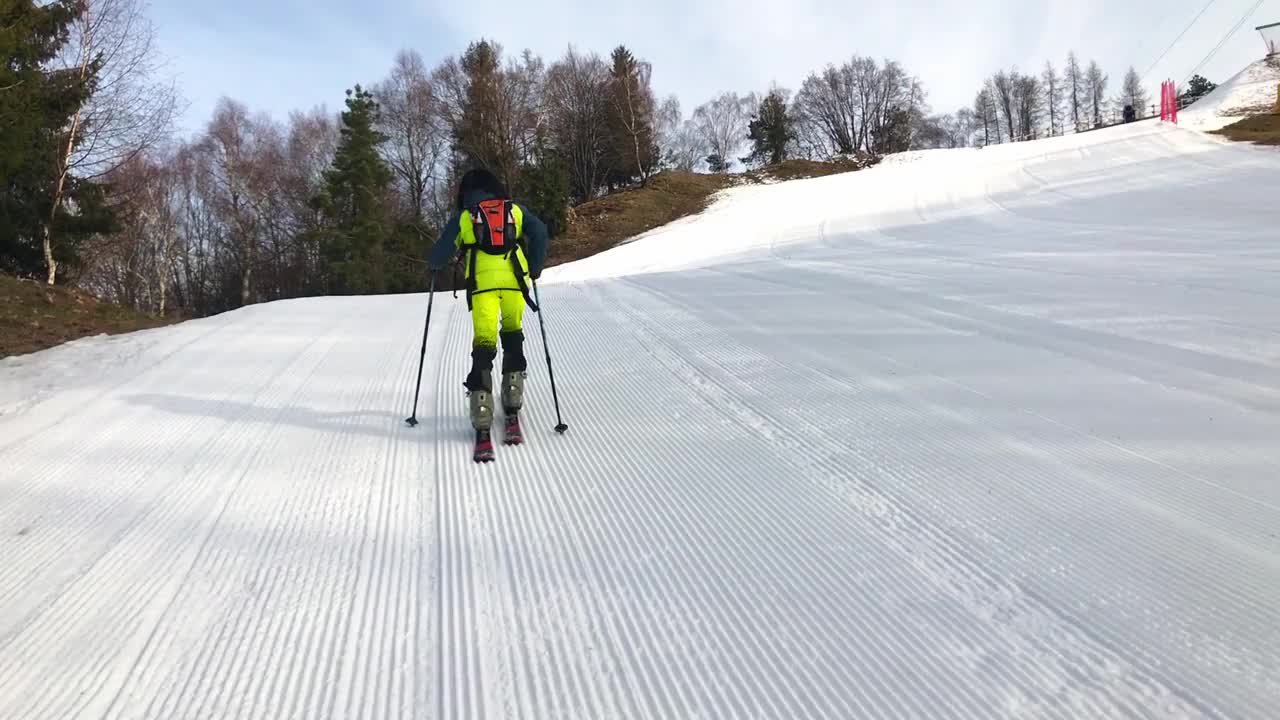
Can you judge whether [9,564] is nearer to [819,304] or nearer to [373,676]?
[373,676]

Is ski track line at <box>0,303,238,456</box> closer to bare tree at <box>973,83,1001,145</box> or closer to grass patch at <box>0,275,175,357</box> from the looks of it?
grass patch at <box>0,275,175,357</box>

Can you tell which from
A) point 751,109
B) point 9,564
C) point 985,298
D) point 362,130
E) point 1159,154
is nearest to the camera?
point 9,564

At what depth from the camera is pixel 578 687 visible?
226 centimetres

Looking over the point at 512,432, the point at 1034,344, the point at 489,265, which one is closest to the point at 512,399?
the point at 512,432

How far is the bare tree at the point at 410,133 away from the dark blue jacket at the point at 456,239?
150 ft

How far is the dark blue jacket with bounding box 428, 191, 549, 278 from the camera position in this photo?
4574 mm

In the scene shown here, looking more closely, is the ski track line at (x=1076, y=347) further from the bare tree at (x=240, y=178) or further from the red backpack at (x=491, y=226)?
the bare tree at (x=240, y=178)

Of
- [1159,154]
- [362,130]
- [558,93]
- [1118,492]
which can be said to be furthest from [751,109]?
[1118,492]

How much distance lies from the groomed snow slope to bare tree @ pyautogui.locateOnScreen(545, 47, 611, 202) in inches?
1658

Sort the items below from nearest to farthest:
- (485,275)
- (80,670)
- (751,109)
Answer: (80,670)
(485,275)
(751,109)

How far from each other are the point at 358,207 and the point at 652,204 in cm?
1564

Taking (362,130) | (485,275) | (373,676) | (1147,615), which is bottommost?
(1147,615)

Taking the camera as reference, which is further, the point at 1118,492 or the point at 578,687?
the point at 1118,492

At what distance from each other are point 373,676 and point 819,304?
6.74 m
